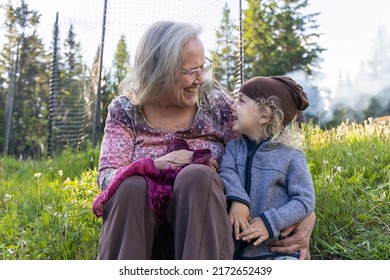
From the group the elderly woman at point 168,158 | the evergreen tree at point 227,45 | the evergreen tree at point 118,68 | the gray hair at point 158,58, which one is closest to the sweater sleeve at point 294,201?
the elderly woman at point 168,158

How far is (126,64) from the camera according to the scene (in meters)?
6.62

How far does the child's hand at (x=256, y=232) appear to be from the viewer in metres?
2.10

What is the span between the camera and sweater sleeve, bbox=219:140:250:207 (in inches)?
84.0

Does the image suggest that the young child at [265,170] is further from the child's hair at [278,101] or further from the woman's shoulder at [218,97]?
the woman's shoulder at [218,97]

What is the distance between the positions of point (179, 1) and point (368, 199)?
321 cm

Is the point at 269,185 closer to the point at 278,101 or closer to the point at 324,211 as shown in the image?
the point at 278,101

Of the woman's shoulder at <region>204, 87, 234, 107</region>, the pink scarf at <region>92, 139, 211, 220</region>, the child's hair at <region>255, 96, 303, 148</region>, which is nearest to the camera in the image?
the pink scarf at <region>92, 139, 211, 220</region>

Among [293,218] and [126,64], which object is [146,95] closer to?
[293,218]

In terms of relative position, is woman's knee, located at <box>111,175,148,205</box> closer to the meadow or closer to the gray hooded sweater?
the gray hooded sweater

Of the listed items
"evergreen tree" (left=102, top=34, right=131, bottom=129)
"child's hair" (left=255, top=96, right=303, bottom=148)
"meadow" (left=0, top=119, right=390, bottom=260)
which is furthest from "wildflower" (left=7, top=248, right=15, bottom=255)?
"evergreen tree" (left=102, top=34, right=131, bottom=129)

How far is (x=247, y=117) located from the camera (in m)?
2.33

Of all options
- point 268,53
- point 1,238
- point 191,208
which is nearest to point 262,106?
point 191,208

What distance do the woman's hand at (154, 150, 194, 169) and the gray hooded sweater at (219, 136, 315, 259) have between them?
167 mm

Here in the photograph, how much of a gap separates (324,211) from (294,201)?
72 centimetres
